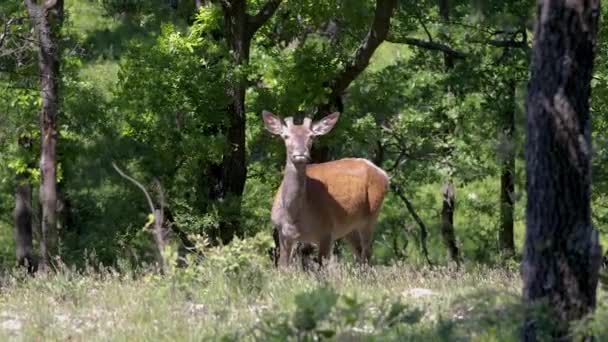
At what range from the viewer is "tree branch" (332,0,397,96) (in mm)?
17609

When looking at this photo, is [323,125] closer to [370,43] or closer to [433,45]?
[370,43]

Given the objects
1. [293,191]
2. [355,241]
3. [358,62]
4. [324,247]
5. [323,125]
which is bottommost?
[355,241]

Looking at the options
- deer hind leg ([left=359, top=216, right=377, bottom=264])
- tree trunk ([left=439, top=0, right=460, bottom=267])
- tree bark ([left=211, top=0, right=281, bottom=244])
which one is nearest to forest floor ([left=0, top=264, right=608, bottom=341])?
deer hind leg ([left=359, top=216, right=377, bottom=264])

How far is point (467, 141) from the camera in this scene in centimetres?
2170

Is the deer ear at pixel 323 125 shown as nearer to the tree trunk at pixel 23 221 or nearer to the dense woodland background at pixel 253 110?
the dense woodland background at pixel 253 110

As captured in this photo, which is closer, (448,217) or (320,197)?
(320,197)

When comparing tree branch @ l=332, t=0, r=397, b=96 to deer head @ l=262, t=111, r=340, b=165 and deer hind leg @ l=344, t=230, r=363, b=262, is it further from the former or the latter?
deer head @ l=262, t=111, r=340, b=165

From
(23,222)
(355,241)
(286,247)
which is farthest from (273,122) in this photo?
(23,222)

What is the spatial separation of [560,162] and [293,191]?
324 inches

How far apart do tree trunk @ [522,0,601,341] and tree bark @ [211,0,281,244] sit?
12.4 metres

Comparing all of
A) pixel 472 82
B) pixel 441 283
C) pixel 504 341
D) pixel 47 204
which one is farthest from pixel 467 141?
pixel 504 341

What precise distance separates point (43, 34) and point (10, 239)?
13.4 m

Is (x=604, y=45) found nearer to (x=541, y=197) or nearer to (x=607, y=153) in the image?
(x=607, y=153)

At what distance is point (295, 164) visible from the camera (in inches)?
557
